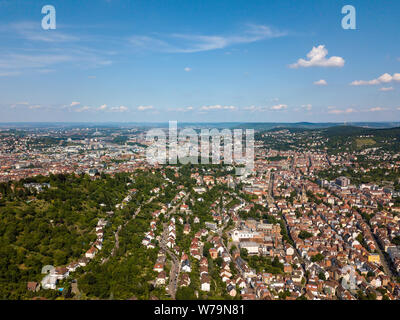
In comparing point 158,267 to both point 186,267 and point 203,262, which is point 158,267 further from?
point 203,262

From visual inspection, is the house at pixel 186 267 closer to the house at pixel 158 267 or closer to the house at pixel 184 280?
the house at pixel 184 280

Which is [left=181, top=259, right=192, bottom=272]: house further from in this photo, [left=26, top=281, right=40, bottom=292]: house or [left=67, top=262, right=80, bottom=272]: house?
[left=26, top=281, right=40, bottom=292]: house

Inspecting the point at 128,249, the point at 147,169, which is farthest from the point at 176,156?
the point at 128,249

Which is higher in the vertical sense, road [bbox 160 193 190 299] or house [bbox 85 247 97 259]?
house [bbox 85 247 97 259]

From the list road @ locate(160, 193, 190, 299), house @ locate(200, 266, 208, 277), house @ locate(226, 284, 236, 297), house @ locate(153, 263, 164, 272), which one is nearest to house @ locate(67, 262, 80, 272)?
house @ locate(153, 263, 164, 272)

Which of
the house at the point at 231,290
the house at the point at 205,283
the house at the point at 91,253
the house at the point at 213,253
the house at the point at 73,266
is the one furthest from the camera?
the house at the point at 213,253

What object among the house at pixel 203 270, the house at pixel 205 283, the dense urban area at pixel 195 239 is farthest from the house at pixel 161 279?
the house at pixel 203 270
